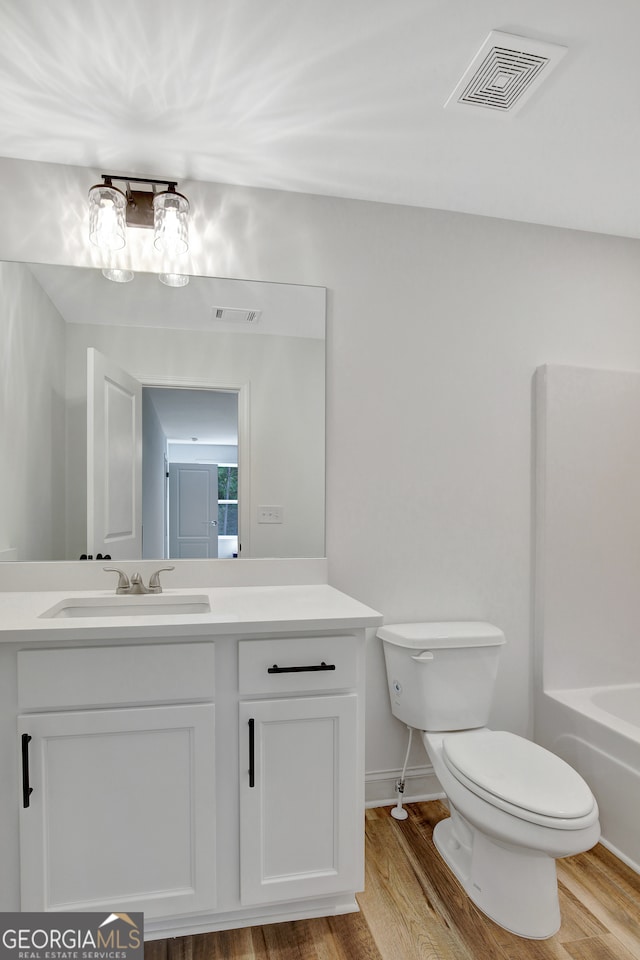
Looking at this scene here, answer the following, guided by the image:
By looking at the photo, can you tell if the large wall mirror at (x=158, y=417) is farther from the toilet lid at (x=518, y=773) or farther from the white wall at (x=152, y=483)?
the toilet lid at (x=518, y=773)

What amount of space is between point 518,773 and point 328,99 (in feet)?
6.51

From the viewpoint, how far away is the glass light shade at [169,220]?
201cm

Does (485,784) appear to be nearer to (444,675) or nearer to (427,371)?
(444,675)

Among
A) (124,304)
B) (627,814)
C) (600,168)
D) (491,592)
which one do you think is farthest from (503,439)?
(124,304)

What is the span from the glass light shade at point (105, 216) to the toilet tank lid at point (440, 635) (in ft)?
5.38

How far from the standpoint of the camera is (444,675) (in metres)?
2.08

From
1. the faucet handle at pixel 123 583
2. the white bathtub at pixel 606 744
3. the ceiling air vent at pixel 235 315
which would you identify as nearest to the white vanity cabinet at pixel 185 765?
the faucet handle at pixel 123 583

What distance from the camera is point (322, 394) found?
Result: 7.30ft

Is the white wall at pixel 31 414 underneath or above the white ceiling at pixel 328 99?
underneath

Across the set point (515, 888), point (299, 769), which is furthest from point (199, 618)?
point (515, 888)

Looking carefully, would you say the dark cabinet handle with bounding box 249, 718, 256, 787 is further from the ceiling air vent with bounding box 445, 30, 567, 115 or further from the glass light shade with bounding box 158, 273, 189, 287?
the ceiling air vent with bounding box 445, 30, 567, 115

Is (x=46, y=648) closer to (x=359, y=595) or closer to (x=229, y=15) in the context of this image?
(x=359, y=595)

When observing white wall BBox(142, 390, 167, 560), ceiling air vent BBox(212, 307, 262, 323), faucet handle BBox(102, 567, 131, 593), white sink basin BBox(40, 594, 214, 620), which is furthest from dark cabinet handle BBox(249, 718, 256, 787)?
ceiling air vent BBox(212, 307, 262, 323)

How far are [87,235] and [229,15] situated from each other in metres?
0.89
